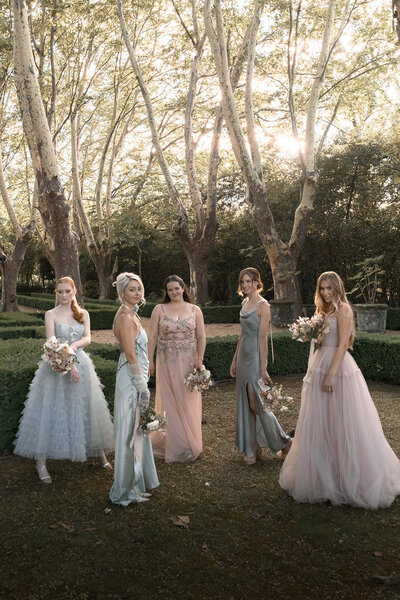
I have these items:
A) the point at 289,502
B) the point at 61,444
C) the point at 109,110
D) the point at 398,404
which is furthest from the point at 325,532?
the point at 109,110

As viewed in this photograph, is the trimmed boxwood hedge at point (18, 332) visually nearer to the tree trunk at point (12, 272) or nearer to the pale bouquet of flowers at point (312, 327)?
the pale bouquet of flowers at point (312, 327)

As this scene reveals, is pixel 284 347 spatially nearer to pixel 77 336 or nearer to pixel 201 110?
pixel 77 336

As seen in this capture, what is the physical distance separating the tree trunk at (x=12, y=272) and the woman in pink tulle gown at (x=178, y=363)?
14382 millimetres

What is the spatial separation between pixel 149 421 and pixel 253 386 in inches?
52.2

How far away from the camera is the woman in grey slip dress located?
205 inches

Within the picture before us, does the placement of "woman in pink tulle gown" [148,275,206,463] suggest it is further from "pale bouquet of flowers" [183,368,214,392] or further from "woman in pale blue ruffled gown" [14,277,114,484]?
"woman in pale blue ruffled gown" [14,277,114,484]

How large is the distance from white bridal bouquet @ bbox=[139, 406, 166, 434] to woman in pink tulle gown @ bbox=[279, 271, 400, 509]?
1126mm

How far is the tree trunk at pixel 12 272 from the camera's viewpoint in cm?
1866

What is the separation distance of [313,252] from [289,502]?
14.3 metres

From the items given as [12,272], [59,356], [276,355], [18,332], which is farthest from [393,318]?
[59,356]

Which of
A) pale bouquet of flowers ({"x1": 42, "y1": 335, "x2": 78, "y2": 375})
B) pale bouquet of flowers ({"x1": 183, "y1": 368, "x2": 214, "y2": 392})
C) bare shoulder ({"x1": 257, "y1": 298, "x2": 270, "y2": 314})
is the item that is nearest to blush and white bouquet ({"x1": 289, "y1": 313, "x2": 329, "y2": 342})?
bare shoulder ({"x1": 257, "y1": 298, "x2": 270, "y2": 314})

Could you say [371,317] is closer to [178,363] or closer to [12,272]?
[178,363]

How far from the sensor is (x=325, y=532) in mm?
3717

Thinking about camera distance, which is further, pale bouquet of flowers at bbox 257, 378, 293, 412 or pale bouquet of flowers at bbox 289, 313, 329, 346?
pale bouquet of flowers at bbox 257, 378, 293, 412
